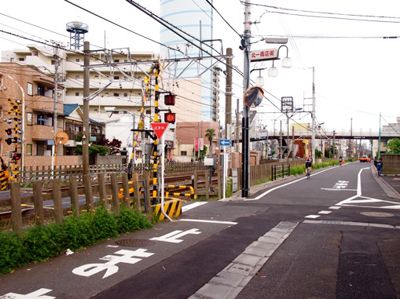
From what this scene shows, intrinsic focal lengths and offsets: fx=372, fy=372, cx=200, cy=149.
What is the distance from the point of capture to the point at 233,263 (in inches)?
250

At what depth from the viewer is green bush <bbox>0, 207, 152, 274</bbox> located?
5.78m

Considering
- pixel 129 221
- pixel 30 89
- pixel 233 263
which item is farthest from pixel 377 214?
pixel 30 89

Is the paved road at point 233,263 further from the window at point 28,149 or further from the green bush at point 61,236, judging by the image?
the window at point 28,149

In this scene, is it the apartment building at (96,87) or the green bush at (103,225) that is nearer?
the green bush at (103,225)

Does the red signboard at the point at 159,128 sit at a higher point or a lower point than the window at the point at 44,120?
lower

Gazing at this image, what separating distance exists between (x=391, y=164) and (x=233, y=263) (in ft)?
103

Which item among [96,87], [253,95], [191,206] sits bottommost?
[191,206]

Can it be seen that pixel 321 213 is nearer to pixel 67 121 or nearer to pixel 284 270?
pixel 284 270

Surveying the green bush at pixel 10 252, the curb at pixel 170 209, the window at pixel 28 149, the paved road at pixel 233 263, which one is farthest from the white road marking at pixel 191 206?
the window at pixel 28 149

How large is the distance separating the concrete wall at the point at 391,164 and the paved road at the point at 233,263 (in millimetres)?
25200

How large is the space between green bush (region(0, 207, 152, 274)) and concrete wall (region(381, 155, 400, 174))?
3022 centimetres

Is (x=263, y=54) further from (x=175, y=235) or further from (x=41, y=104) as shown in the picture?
(x=41, y=104)

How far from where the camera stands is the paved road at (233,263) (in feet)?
16.6

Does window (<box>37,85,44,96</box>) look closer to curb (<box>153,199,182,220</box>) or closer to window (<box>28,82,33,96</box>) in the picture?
window (<box>28,82,33,96</box>)
